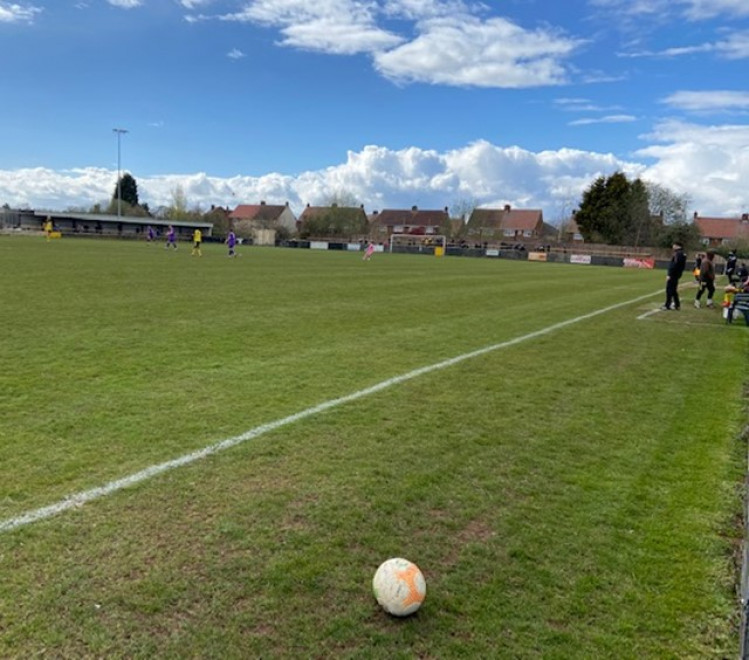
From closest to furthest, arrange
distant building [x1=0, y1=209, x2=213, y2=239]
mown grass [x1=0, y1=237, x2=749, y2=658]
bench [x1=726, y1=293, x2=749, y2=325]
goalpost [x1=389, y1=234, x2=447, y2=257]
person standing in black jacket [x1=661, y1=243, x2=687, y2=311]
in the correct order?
mown grass [x1=0, y1=237, x2=749, y2=658] → bench [x1=726, y1=293, x2=749, y2=325] → person standing in black jacket [x1=661, y1=243, x2=687, y2=311] → goalpost [x1=389, y1=234, x2=447, y2=257] → distant building [x1=0, y1=209, x2=213, y2=239]

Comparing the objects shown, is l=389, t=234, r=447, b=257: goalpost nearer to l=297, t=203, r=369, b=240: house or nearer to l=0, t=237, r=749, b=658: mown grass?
l=297, t=203, r=369, b=240: house

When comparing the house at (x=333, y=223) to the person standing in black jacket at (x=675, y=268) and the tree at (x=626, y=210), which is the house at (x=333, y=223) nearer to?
the tree at (x=626, y=210)

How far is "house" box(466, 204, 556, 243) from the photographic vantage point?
114 metres

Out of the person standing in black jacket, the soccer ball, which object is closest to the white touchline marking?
the soccer ball

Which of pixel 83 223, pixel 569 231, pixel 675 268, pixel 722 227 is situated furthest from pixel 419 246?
pixel 722 227

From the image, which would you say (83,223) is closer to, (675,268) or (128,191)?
(128,191)

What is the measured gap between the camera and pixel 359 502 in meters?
4.09

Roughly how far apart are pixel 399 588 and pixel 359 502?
3.87ft

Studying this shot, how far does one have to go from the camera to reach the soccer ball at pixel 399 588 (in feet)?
9.62

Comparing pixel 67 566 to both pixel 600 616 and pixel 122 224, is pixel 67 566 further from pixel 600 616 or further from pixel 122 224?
pixel 122 224

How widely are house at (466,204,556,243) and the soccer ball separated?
110680 mm

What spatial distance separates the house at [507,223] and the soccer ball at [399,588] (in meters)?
111

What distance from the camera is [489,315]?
14234 mm

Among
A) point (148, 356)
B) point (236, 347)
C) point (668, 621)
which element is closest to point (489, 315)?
point (236, 347)
